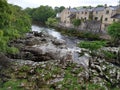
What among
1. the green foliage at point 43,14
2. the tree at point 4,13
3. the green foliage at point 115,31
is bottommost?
the green foliage at point 43,14

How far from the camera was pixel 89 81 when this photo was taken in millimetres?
23281

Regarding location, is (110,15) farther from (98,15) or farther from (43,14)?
(43,14)

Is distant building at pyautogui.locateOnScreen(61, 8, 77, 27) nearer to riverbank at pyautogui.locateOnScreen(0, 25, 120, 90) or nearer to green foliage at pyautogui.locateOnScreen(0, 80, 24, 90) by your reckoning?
riverbank at pyautogui.locateOnScreen(0, 25, 120, 90)

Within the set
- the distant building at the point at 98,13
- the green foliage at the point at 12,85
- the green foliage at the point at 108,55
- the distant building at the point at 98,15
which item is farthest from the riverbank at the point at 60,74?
the distant building at the point at 98,13

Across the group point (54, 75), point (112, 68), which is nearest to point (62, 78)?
point (54, 75)

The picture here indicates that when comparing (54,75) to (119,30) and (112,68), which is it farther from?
(119,30)

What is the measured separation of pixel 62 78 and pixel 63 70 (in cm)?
170

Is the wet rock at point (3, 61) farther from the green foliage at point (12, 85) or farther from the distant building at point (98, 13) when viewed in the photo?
the distant building at point (98, 13)

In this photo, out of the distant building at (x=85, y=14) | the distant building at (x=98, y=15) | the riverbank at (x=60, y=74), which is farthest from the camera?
the distant building at (x=85, y=14)

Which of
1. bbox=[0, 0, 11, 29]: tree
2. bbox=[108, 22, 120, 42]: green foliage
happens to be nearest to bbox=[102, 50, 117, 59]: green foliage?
bbox=[108, 22, 120, 42]: green foliage

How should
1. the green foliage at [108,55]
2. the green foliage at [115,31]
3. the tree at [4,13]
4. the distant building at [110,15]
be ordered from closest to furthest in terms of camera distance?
1. the tree at [4,13]
2. the green foliage at [108,55]
3. the green foliage at [115,31]
4. the distant building at [110,15]

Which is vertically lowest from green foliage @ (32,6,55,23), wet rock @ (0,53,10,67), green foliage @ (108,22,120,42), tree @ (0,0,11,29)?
green foliage @ (32,6,55,23)

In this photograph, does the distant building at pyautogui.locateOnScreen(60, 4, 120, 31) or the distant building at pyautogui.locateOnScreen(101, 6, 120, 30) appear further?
the distant building at pyautogui.locateOnScreen(60, 4, 120, 31)

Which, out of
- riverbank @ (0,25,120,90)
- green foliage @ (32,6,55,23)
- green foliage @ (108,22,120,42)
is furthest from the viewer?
green foliage @ (32,6,55,23)
